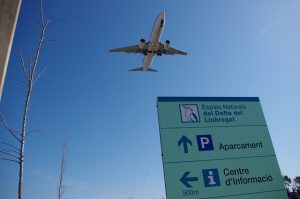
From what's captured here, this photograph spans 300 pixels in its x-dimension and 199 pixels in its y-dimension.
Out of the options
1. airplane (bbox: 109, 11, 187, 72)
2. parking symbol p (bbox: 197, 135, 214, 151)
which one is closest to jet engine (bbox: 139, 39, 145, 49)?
airplane (bbox: 109, 11, 187, 72)

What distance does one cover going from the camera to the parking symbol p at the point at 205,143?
17.1 feet

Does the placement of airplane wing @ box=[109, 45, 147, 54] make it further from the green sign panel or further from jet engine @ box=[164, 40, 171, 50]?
the green sign panel

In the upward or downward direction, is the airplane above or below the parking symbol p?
above

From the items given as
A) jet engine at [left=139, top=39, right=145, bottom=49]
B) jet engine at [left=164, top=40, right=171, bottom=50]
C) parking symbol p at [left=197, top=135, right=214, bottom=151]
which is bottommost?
parking symbol p at [left=197, top=135, right=214, bottom=151]

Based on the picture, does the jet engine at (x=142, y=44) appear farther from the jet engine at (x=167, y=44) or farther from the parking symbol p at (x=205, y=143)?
the parking symbol p at (x=205, y=143)

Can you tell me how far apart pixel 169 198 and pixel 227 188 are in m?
1.39

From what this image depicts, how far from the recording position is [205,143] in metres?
5.29

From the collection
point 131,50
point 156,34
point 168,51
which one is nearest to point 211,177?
point 156,34

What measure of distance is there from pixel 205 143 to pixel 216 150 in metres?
0.30

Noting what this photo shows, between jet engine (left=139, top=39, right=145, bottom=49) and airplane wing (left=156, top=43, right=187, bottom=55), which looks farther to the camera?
airplane wing (left=156, top=43, right=187, bottom=55)

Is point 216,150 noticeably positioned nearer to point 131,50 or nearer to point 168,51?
point 131,50

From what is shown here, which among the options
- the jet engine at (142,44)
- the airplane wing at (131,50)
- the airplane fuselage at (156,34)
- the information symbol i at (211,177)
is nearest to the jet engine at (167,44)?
the airplane fuselage at (156,34)

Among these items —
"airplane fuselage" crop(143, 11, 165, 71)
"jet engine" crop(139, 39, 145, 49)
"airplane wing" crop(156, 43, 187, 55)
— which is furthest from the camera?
"airplane wing" crop(156, 43, 187, 55)

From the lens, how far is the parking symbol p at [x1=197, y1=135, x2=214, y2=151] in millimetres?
5207
